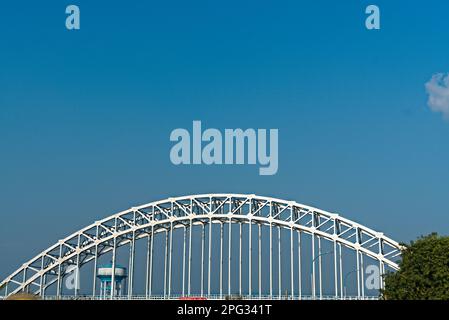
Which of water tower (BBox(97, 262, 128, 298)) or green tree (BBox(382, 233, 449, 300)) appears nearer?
green tree (BBox(382, 233, 449, 300))

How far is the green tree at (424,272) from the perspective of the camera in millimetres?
56625

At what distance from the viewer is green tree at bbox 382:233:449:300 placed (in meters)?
56.6

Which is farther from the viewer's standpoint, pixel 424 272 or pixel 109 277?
pixel 109 277

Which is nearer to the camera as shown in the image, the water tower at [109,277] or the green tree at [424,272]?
the green tree at [424,272]

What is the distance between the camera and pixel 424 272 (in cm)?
5769
